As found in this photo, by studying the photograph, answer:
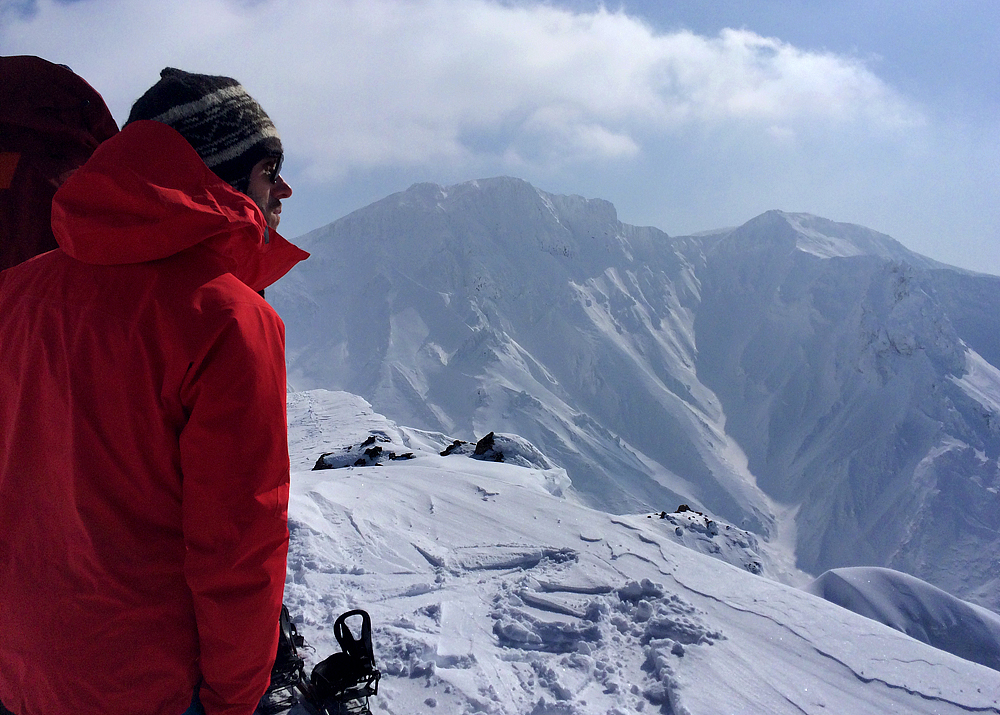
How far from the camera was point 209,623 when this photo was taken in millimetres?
1334

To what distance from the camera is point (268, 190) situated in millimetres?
1651

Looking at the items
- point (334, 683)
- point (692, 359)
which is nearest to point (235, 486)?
point (334, 683)

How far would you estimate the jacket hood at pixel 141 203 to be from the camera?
1203 mm

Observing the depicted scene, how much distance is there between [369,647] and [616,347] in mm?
76813

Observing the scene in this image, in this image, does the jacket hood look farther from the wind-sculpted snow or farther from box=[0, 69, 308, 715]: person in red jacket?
the wind-sculpted snow

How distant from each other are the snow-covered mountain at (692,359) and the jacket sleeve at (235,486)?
58.8 m

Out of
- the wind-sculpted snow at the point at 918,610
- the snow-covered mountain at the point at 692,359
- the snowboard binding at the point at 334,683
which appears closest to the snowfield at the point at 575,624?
the snowboard binding at the point at 334,683

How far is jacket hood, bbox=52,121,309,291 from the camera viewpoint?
47.4 inches

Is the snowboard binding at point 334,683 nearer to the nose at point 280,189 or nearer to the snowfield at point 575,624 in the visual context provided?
the snowfield at point 575,624

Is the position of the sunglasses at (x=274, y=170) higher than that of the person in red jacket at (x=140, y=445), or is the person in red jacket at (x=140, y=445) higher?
the sunglasses at (x=274, y=170)

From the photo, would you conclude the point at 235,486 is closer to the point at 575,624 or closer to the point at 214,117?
the point at 214,117

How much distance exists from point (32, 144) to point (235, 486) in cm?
251

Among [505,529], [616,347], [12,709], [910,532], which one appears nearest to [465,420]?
[616,347]

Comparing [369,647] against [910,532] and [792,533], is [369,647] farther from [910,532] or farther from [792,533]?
[792,533]
